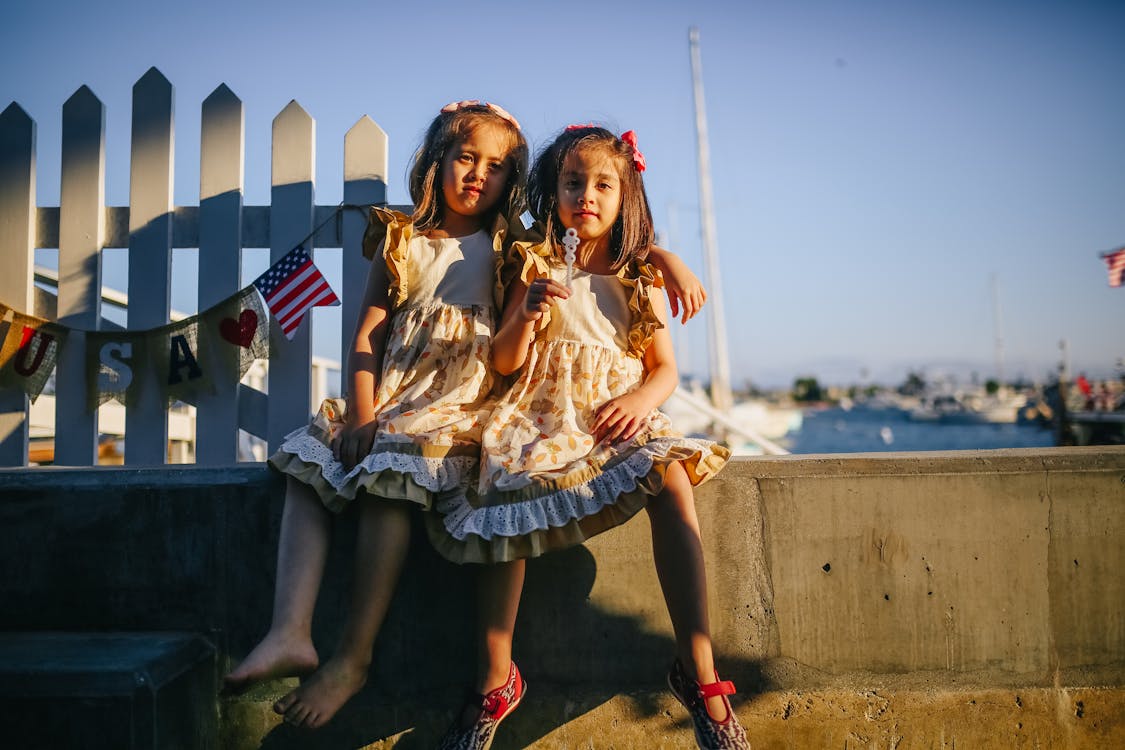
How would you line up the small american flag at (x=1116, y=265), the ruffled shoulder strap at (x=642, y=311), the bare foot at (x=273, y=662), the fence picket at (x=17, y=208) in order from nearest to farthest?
1. the bare foot at (x=273, y=662)
2. the ruffled shoulder strap at (x=642, y=311)
3. the fence picket at (x=17, y=208)
4. the small american flag at (x=1116, y=265)

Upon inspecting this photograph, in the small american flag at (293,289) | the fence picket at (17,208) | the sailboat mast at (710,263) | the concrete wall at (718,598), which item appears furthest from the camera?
the sailboat mast at (710,263)

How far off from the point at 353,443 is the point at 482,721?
748mm

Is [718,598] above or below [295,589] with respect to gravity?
below

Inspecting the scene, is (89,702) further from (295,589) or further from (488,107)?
(488,107)

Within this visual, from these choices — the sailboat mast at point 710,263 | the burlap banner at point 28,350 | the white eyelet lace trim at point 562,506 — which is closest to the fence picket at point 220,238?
the burlap banner at point 28,350

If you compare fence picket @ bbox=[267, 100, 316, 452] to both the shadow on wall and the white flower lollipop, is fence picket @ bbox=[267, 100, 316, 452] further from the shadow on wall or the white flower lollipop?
the white flower lollipop

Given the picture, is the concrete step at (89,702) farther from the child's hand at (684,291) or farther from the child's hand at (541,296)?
the child's hand at (684,291)

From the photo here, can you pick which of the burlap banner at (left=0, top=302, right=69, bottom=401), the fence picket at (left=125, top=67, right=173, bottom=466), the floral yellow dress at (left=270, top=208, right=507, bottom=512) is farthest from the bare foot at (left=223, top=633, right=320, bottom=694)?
the burlap banner at (left=0, top=302, right=69, bottom=401)

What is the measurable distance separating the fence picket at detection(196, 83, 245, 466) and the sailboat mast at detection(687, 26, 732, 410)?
678 inches

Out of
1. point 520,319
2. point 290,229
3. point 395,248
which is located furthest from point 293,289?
point 520,319

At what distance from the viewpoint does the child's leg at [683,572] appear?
1790mm

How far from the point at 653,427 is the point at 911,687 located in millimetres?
953

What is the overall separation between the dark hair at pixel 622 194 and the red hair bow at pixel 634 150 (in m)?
0.01

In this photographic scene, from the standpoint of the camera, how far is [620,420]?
6.46 feet
